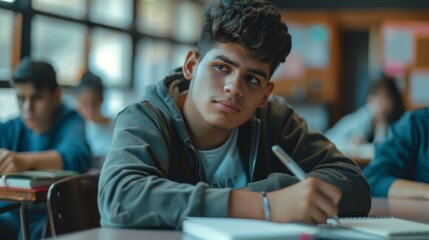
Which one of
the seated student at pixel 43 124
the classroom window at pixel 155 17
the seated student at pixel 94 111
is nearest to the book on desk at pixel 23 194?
the seated student at pixel 43 124

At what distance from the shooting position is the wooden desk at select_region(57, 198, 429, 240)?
1.16 metres

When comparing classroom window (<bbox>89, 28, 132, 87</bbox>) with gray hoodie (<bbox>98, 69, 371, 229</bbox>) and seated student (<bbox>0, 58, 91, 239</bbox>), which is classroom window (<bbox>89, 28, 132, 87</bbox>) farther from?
gray hoodie (<bbox>98, 69, 371, 229</bbox>)

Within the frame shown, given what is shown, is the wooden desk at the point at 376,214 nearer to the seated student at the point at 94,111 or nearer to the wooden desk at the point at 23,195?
the wooden desk at the point at 23,195

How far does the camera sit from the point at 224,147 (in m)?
1.75

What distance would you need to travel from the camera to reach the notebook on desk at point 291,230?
103 cm

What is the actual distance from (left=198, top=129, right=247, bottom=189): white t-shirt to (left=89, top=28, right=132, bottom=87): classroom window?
12.1 feet

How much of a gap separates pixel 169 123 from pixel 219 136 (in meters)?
0.18

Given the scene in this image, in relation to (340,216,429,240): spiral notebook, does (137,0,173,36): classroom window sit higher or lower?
higher

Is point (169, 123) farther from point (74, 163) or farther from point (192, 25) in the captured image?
point (192, 25)

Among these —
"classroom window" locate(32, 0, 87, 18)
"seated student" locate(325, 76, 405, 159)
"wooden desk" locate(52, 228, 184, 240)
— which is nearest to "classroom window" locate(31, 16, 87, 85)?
"classroom window" locate(32, 0, 87, 18)

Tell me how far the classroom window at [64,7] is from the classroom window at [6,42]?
30 cm

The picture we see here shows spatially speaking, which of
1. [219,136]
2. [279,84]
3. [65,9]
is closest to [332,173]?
[219,136]

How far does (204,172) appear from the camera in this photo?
167cm

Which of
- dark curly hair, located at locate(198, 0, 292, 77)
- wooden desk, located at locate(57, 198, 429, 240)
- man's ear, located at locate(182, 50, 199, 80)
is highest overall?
dark curly hair, located at locate(198, 0, 292, 77)
